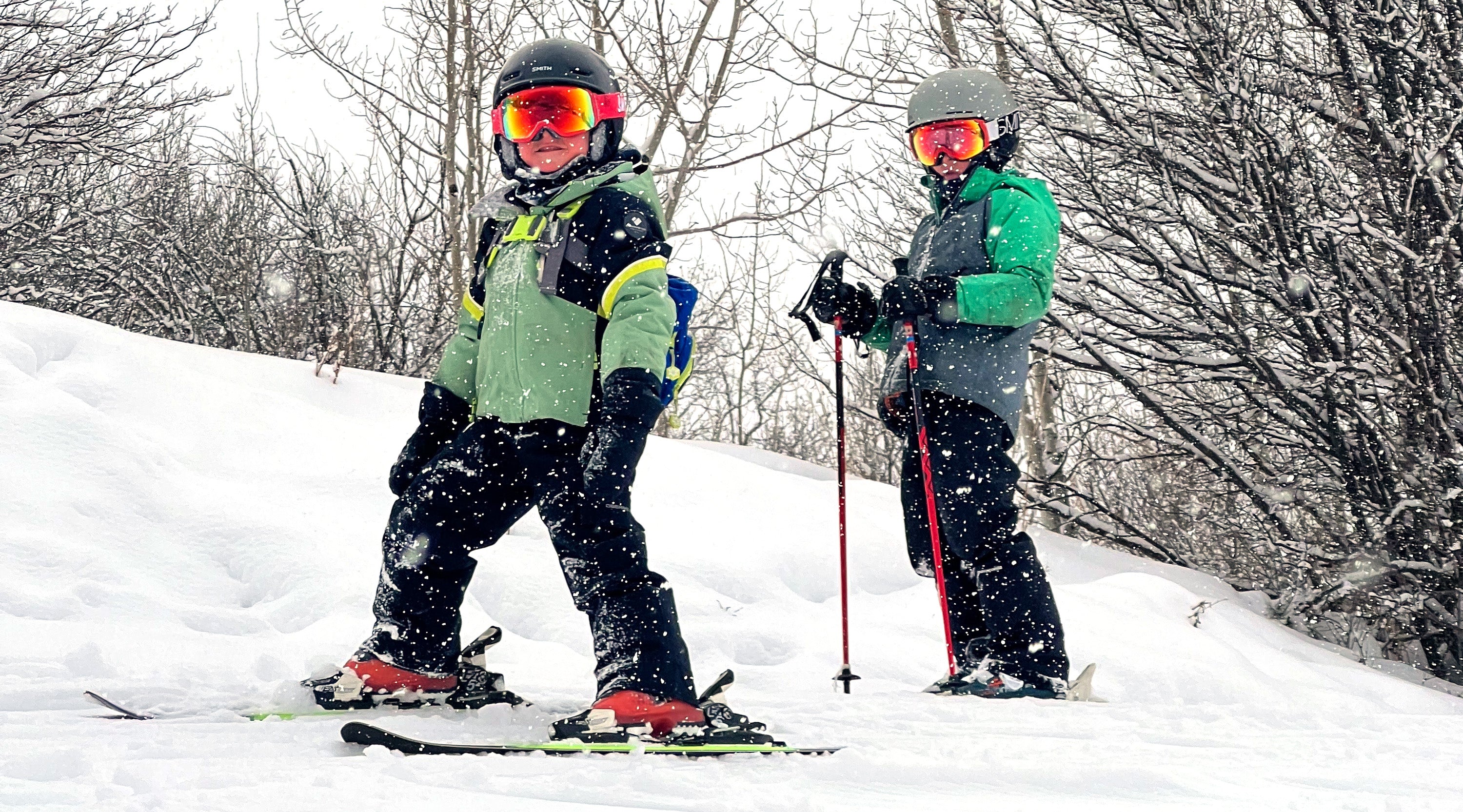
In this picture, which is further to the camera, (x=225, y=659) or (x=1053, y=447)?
(x=1053, y=447)

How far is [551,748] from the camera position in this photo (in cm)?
197

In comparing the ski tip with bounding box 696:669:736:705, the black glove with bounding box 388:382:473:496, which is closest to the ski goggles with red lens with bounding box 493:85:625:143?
the black glove with bounding box 388:382:473:496

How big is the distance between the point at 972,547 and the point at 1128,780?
1.21m

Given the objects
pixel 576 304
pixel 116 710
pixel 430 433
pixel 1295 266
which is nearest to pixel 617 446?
pixel 576 304

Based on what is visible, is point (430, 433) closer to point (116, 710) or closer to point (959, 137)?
point (116, 710)

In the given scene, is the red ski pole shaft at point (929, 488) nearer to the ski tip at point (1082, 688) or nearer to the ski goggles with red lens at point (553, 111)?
the ski tip at point (1082, 688)

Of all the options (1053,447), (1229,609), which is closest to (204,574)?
(1229,609)

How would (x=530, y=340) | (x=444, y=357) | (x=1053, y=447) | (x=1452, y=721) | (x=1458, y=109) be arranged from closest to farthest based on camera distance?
(x=530, y=340) → (x=444, y=357) → (x=1452, y=721) → (x=1458, y=109) → (x=1053, y=447)

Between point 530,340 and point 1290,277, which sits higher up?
point 1290,277

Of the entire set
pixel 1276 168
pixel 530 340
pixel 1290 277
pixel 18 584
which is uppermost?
pixel 1276 168

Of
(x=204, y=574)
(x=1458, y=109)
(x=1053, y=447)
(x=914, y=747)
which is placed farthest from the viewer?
(x=1053, y=447)

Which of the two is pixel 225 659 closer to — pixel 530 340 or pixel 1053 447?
pixel 530 340

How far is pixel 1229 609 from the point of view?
16.5 ft

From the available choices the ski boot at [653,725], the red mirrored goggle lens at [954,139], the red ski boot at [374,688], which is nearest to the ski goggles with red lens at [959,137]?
the red mirrored goggle lens at [954,139]
